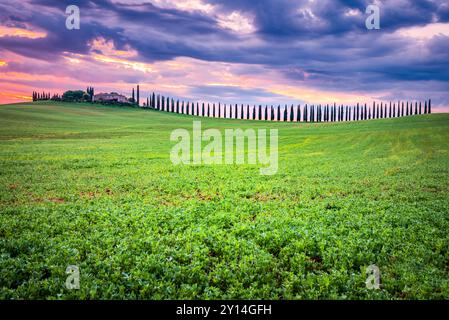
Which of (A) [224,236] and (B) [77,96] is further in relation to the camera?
(B) [77,96]

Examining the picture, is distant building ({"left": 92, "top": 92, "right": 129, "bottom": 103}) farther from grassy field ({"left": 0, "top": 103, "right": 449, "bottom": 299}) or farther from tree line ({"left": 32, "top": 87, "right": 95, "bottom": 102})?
grassy field ({"left": 0, "top": 103, "right": 449, "bottom": 299})

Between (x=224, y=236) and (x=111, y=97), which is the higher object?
(x=111, y=97)

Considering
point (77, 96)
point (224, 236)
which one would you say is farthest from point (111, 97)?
point (224, 236)

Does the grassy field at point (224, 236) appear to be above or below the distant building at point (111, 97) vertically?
below

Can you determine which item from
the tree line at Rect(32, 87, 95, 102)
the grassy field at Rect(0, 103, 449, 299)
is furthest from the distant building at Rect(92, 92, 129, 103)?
the grassy field at Rect(0, 103, 449, 299)

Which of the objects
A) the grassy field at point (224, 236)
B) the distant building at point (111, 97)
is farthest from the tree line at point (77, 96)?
the grassy field at point (224, 236)

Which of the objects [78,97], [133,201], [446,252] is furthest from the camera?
[78,97]

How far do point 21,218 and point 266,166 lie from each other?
23685 mm

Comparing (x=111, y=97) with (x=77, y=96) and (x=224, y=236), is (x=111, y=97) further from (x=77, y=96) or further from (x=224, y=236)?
(x=224, y=236)

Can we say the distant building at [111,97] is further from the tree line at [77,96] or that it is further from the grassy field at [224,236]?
the grassy field at [224,236]

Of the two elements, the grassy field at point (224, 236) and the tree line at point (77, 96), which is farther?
the tree line at point (77, 96)

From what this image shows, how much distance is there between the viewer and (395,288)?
28.7 feet
